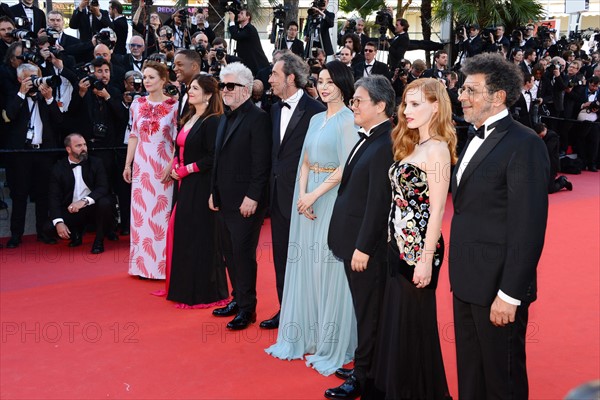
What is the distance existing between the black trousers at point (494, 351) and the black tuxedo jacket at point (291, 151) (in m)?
1.65

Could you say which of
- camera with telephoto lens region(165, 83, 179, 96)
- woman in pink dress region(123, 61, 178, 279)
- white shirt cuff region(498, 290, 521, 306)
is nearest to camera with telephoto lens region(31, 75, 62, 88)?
woman in pink dress region(123, 61, 178, 279)

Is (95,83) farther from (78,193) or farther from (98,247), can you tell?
(98,247)

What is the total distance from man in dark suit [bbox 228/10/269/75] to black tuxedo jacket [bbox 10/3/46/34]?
2.22 metres

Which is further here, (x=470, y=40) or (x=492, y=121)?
(x=470, y=40)

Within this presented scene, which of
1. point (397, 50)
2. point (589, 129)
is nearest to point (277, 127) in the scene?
point (397, 50)

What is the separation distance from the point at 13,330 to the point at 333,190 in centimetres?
207

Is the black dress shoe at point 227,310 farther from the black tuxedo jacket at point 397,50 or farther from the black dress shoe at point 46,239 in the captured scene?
the black tuxedo jacket at point 397,50

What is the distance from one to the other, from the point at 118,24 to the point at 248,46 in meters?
1.56

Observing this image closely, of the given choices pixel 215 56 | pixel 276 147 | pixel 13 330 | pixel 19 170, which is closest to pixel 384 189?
pixel 276 147

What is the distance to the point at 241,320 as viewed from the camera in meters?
4.37

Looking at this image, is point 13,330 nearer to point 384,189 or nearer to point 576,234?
point 384,189

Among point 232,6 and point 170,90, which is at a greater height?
point 232,6

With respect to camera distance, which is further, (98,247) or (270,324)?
(98,247)

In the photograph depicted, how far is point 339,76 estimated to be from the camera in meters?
3.76
